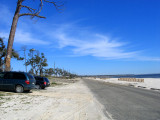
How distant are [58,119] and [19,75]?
8501mm

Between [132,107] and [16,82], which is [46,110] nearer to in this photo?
[132,107]

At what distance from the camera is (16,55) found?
3919 centimetres

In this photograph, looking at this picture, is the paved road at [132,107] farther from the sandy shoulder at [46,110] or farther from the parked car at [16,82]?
the parked car at [16,82]

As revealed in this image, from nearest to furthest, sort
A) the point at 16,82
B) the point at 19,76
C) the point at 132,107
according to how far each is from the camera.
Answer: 1. the point at 132,107
2. the point at 16,82
3. the point at 19,76

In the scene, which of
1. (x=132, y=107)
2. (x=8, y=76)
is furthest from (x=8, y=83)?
(x=132, y=107)

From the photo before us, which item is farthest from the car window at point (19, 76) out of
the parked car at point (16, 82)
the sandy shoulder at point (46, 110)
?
the sandy shoulder at point (46, 110)

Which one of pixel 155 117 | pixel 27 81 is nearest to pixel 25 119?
pixel 155 117

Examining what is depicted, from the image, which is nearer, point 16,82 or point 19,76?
point 16,82

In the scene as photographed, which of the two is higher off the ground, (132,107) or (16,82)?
(16,82)

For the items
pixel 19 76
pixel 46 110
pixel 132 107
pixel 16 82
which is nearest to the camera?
pixel 46 110

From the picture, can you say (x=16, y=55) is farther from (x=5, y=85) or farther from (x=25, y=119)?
(x=25, y=119)

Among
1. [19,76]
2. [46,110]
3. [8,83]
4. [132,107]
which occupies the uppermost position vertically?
[19,76]

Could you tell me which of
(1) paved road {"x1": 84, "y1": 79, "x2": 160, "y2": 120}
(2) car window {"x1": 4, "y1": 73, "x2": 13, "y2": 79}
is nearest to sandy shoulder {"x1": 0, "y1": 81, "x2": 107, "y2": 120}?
(1) paved road {"x1": 84, "y1": 79, "x2": 160, "y2": 120}

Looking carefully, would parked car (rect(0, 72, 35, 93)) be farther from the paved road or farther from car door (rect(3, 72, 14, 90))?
the paved road
